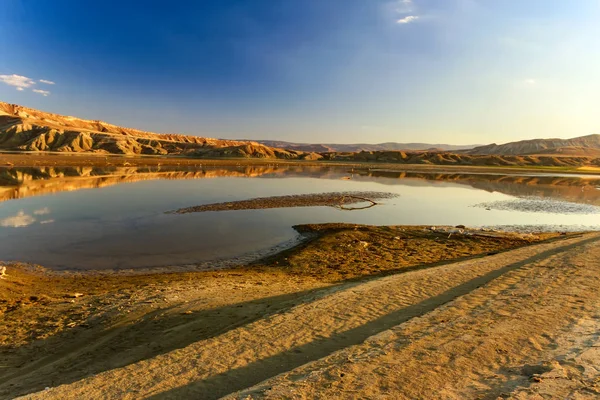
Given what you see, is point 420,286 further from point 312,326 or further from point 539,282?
point 312,326

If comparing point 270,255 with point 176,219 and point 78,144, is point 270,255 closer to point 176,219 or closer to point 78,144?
point 176,219

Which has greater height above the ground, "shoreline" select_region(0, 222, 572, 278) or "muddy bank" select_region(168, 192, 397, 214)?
"muddy bank" select_region(168, 192, 397, 214)

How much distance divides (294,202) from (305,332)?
23.0 m

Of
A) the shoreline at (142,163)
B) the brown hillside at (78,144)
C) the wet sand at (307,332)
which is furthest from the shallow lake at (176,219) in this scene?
the brown hillside at (78,144)

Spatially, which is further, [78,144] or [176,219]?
[78,144]

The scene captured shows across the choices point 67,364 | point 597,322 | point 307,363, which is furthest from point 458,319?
point 67,364

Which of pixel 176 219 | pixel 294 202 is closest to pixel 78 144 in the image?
pixel 294 202

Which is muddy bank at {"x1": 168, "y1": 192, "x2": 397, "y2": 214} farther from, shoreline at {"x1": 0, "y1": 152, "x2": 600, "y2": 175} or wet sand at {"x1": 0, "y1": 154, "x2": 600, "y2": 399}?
shoreline at {"x1": 0, "y1": 152, "x2": 600, "y2": 175}

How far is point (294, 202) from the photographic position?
2948cm

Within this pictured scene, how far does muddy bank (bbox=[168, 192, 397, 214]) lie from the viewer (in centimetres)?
2578

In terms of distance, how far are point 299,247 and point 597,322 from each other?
1093 centimetres

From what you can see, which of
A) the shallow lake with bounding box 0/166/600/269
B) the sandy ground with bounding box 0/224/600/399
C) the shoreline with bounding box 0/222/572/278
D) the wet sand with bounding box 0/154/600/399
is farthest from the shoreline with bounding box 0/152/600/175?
the sandy ground with bounding box 0/224/600/399

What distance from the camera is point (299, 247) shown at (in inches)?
621

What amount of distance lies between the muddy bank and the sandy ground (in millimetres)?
13879
